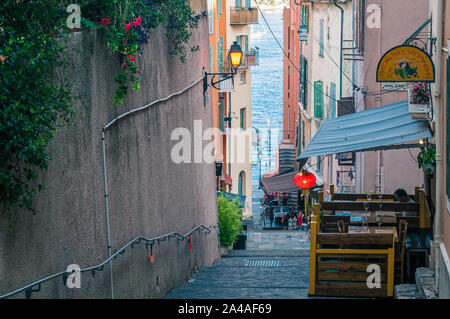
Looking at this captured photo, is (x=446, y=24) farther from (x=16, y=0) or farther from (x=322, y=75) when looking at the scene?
(x=322, y=75)

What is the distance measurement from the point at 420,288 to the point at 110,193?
12.4 feet

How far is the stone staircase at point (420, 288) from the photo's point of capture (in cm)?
822

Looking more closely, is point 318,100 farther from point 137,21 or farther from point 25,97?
point 25,97

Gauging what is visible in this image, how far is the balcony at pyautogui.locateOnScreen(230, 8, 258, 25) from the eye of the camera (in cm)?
3872

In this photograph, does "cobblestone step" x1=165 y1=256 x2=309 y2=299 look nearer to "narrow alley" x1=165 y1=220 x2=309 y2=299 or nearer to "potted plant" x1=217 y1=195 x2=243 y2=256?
"narrow alley" x1=165 y1=220 x2=309 y2=299

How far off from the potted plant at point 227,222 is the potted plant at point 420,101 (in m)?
8.87

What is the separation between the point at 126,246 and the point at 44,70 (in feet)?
11.3

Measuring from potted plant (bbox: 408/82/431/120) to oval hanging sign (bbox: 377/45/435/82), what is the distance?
29cm

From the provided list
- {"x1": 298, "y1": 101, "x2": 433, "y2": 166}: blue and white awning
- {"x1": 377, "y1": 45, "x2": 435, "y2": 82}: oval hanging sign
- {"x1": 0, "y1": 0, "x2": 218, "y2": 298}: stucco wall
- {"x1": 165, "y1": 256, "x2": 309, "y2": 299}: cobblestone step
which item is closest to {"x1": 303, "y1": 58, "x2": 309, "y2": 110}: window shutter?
{"x1": 165, "y1": 256, "x2": 309, "y2": 299}: cobblestone step

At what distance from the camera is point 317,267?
9641mm

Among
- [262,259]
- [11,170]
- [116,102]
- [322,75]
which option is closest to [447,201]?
[116,102]

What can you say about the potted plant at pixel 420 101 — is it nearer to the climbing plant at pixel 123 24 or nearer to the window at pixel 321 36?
the climbing plant at pixel 123 24

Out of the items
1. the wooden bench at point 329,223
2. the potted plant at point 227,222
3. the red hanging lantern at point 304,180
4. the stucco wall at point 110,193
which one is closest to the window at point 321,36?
the red hanging lantern at point 304,180

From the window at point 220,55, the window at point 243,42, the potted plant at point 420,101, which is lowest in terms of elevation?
the potted plant at point 420,101
